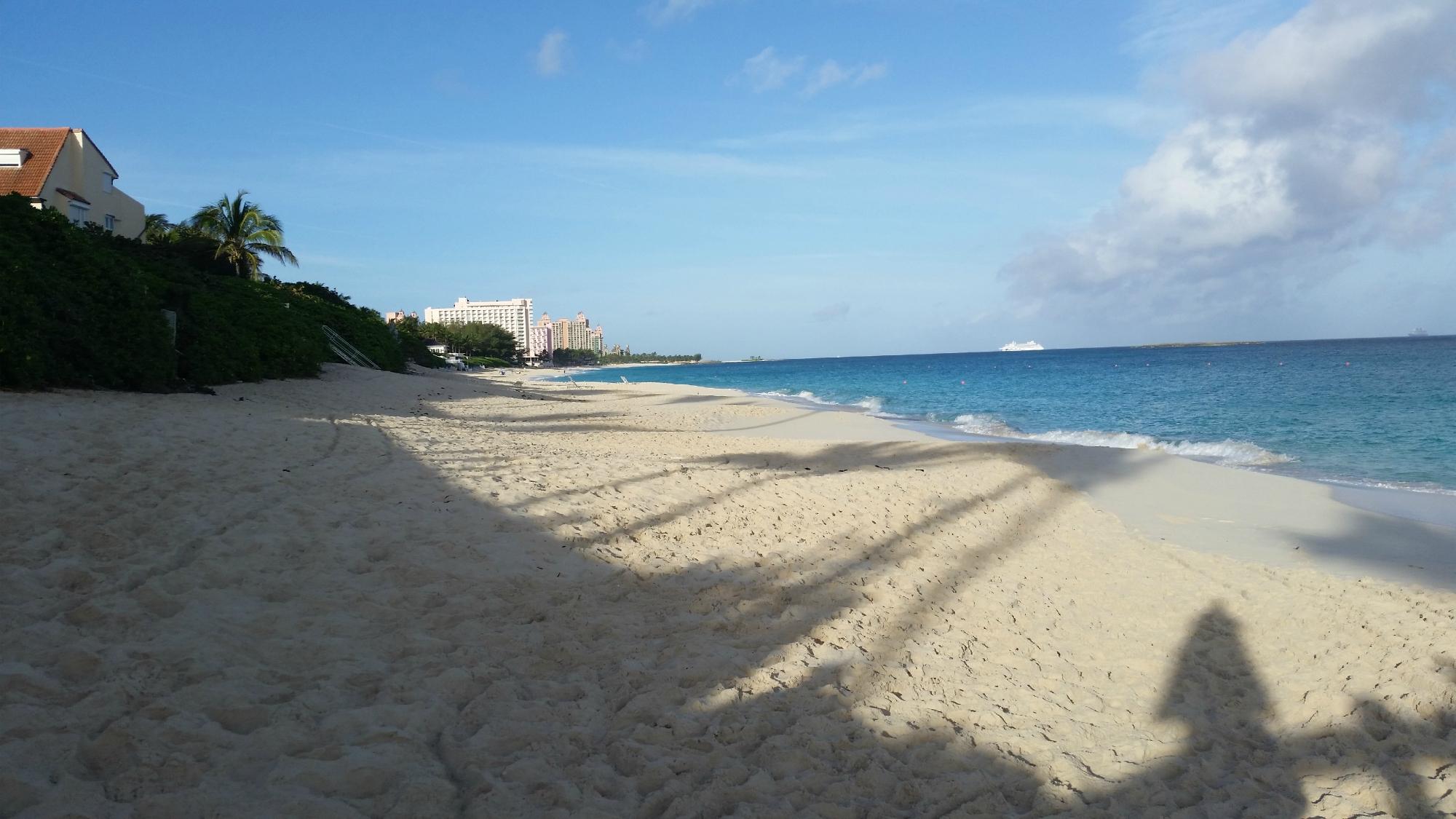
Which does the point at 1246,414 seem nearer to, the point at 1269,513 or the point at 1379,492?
the point at 1379,492

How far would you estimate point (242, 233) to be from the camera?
121 ft

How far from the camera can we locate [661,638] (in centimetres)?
474

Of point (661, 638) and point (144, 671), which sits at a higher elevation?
point (144, 671)

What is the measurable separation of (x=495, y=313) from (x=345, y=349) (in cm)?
16897

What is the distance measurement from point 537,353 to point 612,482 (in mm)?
131019

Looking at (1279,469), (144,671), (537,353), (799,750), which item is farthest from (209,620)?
(537,353)

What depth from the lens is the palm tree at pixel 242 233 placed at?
120ft

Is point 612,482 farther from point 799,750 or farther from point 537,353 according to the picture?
point 537,353

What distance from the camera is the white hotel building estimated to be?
7450 inches

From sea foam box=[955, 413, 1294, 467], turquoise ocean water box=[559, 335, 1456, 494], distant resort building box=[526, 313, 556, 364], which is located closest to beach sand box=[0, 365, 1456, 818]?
sea foam box=[955, 413, 1294, 467]

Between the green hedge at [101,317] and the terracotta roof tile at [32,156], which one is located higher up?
the terracotta roof tile at [32,156]

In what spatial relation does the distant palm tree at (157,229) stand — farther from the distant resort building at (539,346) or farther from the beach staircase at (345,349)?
the distant resort building at (539,346)

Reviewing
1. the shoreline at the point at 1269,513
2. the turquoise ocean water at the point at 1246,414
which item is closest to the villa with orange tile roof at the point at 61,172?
the turquoise ocean water at the point at 1246,414

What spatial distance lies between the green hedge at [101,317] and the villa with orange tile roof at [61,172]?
13767 millimetres
